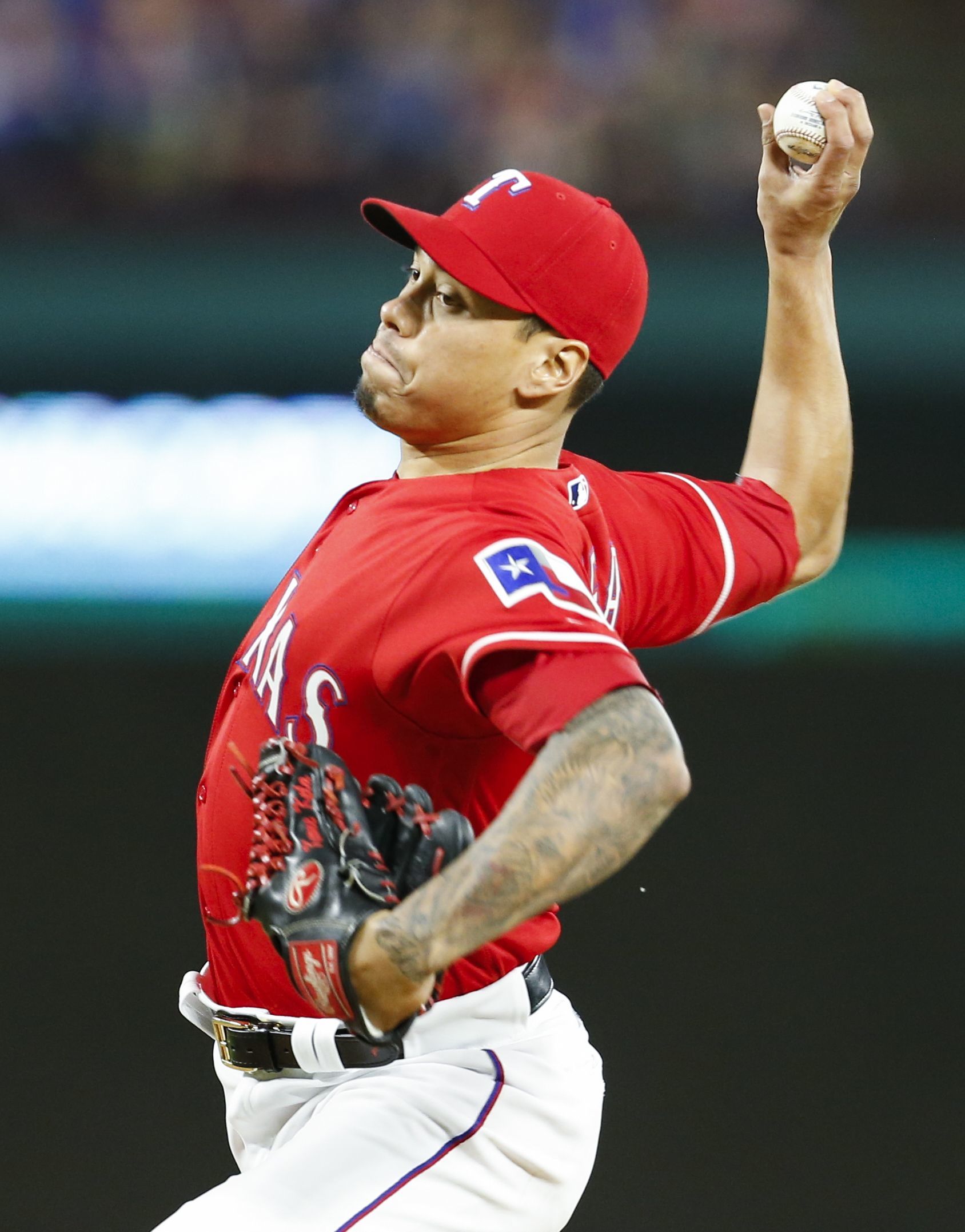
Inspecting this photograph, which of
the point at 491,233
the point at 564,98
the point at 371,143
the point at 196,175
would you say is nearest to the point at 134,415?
the point at 196,175

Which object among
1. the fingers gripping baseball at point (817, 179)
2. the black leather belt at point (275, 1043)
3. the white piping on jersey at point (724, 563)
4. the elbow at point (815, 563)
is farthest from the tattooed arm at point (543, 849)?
the fingers gripping baseball at point (817, 179)

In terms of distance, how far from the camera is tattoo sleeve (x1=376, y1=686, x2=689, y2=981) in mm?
1501

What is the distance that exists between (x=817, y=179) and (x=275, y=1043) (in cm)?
146

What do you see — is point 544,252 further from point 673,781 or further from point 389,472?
point 389,472

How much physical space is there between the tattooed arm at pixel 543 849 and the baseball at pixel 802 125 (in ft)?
3.92

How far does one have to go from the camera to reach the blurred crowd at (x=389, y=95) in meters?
5.32

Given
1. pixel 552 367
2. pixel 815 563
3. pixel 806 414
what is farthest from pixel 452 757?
pixel 806 414

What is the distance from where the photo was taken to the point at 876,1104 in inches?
153

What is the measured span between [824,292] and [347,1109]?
1.45 m

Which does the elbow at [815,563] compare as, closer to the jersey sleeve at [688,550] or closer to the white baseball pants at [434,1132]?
the jersey sleeve at [688,550]

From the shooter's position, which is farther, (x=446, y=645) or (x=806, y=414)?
(x=806, y=414)

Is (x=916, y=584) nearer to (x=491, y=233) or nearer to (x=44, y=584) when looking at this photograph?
(x=44, y=584)

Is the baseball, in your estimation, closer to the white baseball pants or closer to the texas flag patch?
the texas flag patch

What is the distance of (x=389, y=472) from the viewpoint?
468 cm
